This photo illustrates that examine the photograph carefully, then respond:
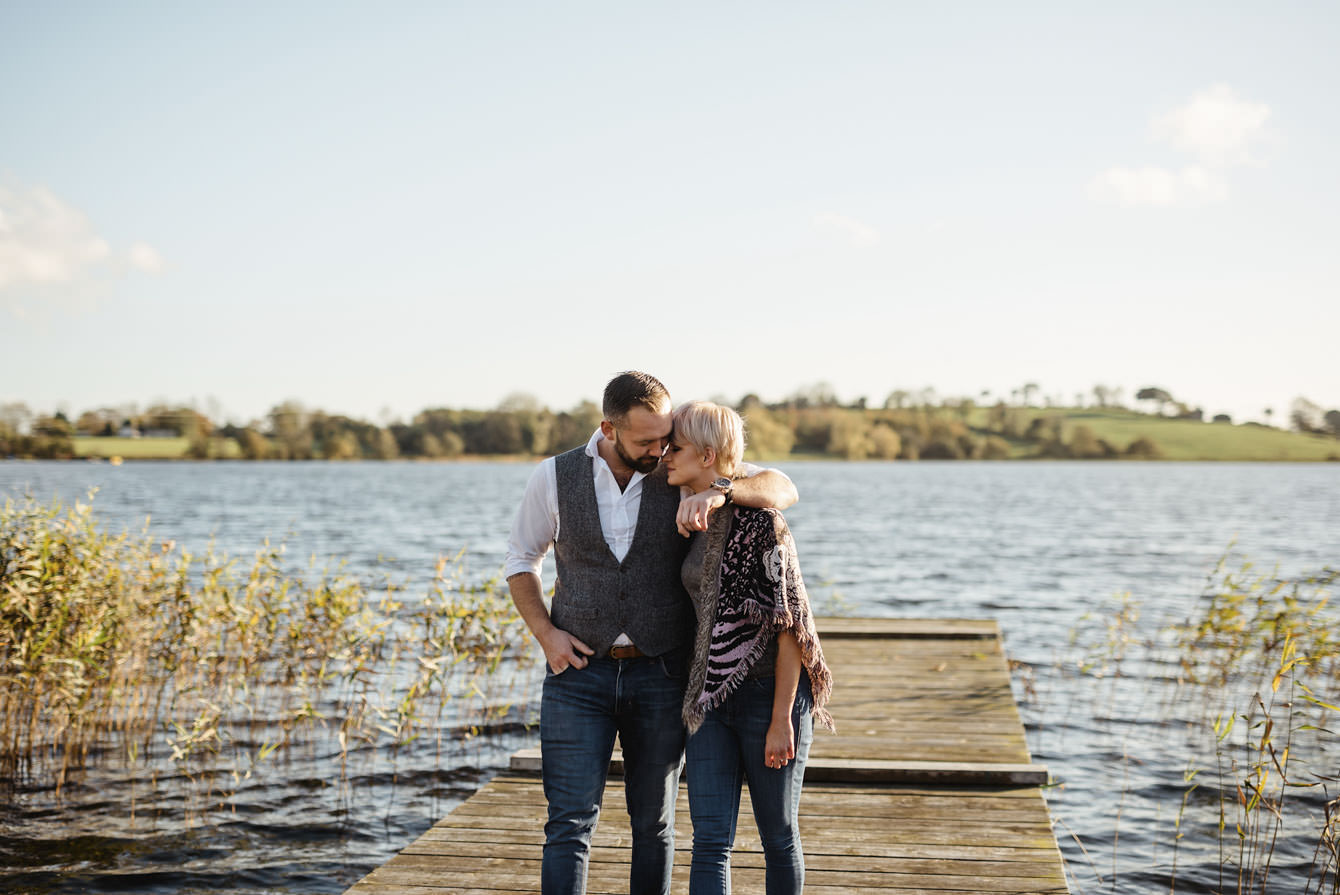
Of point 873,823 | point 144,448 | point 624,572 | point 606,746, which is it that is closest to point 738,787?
point 606,746

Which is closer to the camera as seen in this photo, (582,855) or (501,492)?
(582,855)

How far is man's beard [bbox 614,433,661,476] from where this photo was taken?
3.71 m

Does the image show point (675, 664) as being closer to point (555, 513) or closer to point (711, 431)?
point (555, 513)

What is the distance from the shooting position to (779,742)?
3.56 m

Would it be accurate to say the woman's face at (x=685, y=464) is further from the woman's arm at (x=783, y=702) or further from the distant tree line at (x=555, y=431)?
the distant tree line at (x=555, y=431)

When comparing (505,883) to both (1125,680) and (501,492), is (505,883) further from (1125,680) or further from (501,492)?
(501,492)

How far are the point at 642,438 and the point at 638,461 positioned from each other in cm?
10

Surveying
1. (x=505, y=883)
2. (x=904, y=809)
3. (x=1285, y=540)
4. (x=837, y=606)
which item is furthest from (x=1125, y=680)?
(x=1285, y=540)

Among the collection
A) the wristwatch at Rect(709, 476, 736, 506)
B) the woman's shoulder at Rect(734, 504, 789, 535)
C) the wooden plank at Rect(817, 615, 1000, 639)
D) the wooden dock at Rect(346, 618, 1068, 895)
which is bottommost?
the wooden dock at Rect(346, 618, 1068, 895)

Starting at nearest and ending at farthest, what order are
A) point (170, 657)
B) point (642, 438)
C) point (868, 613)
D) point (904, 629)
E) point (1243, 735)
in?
point (642, 438) < point (170, 657) < point (1243, 735) < point (904, 629) < point (868, 613)

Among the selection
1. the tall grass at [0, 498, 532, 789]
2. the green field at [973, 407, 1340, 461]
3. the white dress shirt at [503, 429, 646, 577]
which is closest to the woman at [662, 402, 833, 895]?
the white dress shirt at [503, 429, 646, 577]

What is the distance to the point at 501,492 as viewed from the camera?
59344mm

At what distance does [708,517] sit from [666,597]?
0.37 meters

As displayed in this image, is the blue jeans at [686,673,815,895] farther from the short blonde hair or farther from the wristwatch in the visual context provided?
the short blonde hair
